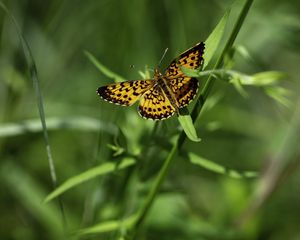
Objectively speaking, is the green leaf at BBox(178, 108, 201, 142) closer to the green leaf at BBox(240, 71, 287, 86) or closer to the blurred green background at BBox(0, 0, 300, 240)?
the green leaf at BBox(240, 71, 287, 86)

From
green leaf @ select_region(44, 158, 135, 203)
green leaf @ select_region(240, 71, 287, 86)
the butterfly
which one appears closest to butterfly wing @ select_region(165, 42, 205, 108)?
the butterfly

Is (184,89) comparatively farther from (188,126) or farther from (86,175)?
(86,175)

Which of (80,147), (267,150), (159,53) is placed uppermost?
(159,53)

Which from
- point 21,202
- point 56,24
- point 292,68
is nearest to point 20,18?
point 56,24

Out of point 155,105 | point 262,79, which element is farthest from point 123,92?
point 262,79

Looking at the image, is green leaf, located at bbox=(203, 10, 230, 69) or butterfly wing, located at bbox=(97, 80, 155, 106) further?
butterfly wing, located at bbox=(97, 80, 155, 106)

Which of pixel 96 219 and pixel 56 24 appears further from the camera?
pixel 56 24

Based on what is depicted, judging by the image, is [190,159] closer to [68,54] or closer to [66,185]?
[66,185]
